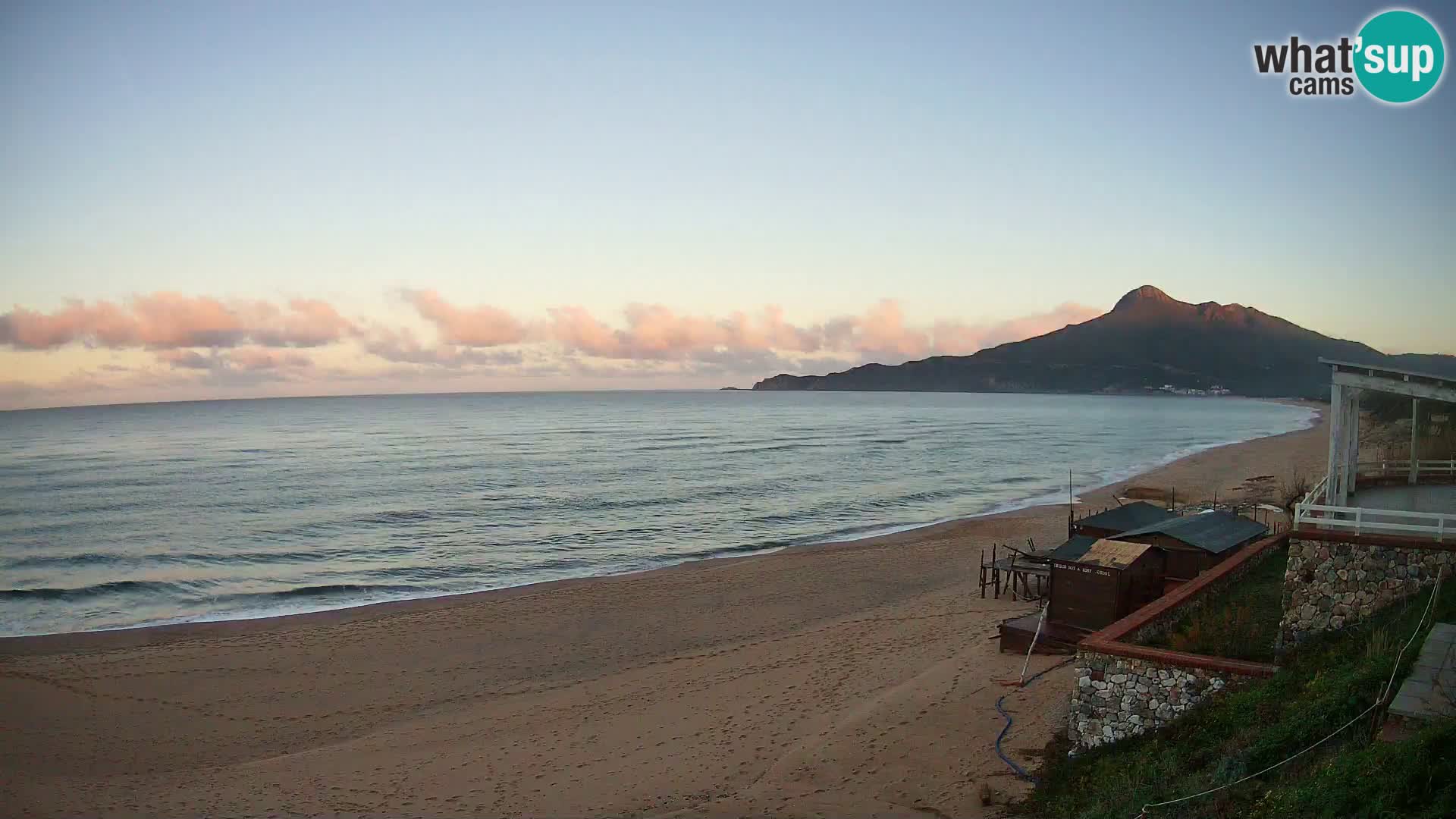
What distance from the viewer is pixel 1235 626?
41.8ft

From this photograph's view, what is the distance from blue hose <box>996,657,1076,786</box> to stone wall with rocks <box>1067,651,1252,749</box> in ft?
2.74

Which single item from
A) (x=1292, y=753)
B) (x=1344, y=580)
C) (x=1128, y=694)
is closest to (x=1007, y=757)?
(x=1128, y=694)

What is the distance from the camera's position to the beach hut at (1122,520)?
22000 mm

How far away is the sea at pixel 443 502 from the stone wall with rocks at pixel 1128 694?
68.1 ft

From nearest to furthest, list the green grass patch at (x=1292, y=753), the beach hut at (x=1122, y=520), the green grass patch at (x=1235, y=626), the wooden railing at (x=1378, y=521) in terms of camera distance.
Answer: the green grass patch at (x=1292, y=753)
the wooden railing at (x=1378, y=521)
the green grass patch at (x=1235, y=626)
the beach hut at (x=1122, y=520)

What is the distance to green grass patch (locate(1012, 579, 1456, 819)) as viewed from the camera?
6762 mm

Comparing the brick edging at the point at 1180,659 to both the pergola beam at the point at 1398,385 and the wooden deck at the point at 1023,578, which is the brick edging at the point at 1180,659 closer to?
the pergola beam at the point at 1398,385

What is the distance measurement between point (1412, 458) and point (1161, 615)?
9393 millimetres

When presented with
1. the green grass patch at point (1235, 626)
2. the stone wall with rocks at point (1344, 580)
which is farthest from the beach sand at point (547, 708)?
the stone wall with rocks at point (1344, 580)

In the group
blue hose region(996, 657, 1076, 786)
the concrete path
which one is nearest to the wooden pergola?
the concrete path

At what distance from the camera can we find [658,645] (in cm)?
2100

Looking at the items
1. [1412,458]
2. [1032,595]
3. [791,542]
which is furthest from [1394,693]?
[791,542]

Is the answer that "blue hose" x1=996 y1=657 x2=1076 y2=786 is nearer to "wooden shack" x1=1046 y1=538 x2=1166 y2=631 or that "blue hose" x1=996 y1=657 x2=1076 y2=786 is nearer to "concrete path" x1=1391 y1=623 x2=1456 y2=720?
"wooden shack" x1=1046 y1=538 x2=1166 y2=631

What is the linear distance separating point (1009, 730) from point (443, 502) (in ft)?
128
